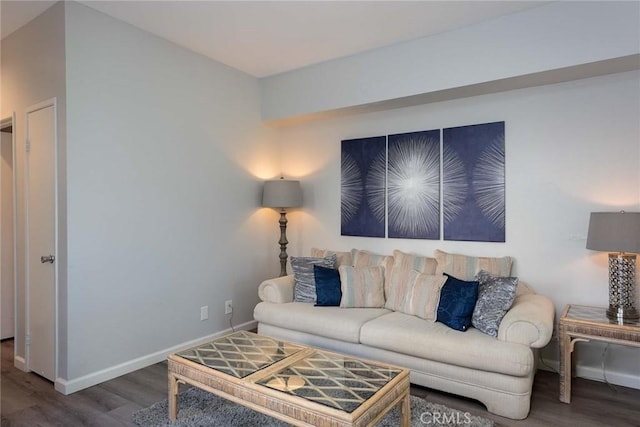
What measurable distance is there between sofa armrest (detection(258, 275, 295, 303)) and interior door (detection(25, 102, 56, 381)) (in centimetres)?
163

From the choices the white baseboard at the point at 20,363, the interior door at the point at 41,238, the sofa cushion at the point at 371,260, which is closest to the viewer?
the interior door at the point at 41,238

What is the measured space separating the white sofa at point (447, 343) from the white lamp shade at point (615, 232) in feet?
1.82

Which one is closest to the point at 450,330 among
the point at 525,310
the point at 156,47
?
the point at 525,310

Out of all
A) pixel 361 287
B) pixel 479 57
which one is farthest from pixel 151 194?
pixel 479 57

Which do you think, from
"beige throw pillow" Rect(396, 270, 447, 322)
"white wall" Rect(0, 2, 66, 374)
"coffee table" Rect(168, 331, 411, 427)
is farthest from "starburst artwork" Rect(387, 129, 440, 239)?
"white wall" Rect(0, 2, 66, 374)

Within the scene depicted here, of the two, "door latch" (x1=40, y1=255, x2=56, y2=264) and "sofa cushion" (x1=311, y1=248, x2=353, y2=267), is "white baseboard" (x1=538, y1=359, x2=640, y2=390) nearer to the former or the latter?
"sofa cushion" (x1=311, y1=248, x2=353, y2=267)

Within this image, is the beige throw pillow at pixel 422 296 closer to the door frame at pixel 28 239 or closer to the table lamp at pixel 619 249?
the table lamp at pixel 619 249

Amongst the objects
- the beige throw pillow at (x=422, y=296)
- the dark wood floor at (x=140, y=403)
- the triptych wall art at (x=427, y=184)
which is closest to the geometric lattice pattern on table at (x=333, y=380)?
the dark wood floor at (x=140, y=403)

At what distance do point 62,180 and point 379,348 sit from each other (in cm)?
258

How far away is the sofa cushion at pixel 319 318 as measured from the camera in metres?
3.04

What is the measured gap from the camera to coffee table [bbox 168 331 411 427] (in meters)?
1.79

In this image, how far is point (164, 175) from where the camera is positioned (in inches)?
133

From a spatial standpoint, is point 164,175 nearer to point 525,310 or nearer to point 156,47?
point 156,47

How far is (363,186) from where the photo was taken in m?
4.05
